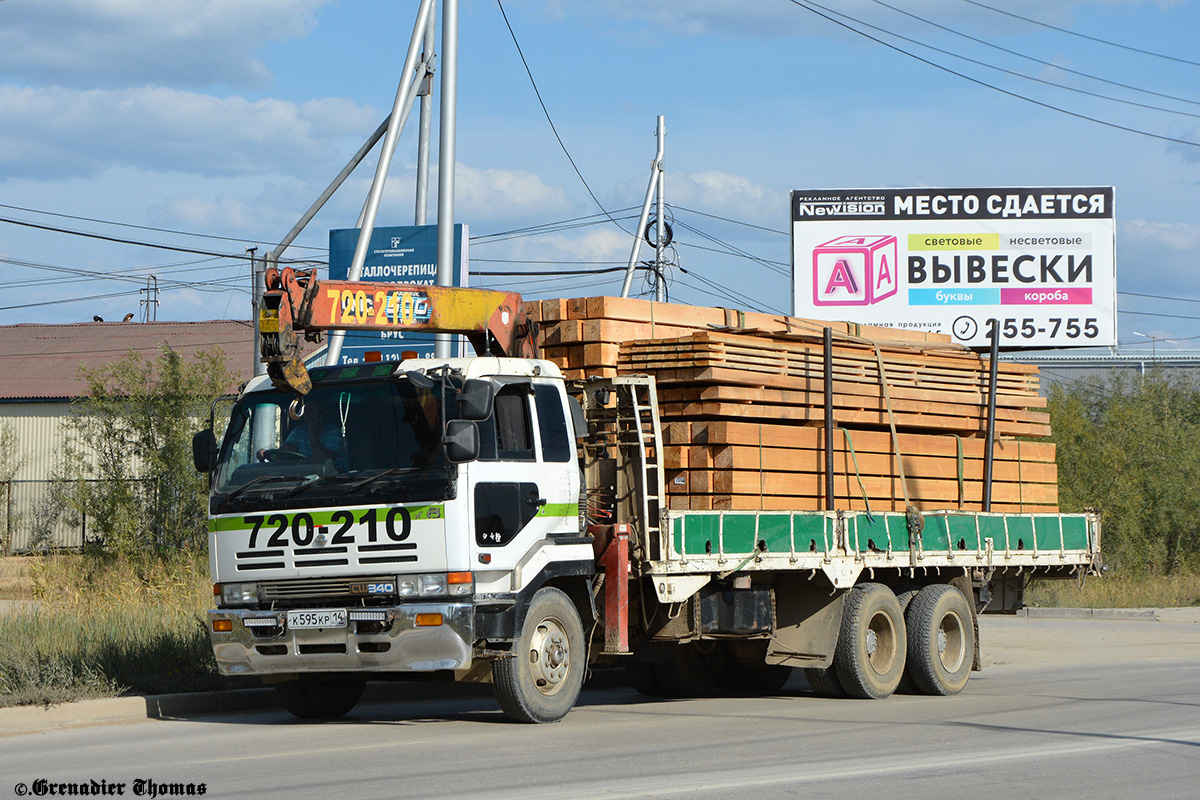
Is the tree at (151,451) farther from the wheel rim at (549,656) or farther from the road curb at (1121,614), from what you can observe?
the road curb at (1121,614)

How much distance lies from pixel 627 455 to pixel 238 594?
3.32 m

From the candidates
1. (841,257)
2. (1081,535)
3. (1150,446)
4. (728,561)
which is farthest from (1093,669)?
(1150,446)

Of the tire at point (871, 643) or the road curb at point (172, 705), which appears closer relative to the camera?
the road curb at point (172, 705)

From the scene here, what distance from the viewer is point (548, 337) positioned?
12.3 m

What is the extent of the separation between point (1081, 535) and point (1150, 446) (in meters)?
18.8

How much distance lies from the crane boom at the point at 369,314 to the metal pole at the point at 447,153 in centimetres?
265

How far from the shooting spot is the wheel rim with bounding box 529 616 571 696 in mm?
10195

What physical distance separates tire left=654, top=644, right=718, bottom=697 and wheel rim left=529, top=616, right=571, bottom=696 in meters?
2.98

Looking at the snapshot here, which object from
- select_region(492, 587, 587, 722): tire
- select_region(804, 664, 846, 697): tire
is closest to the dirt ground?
select_region(804, 664, 846, 697): tire

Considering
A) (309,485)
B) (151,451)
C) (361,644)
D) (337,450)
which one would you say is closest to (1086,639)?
(361,644)

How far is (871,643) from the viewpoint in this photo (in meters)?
12.8

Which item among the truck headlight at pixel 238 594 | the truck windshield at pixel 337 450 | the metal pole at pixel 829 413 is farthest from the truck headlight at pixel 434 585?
the metal pole at pixel 829 413

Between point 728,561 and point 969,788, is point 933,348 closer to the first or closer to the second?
point 728,561

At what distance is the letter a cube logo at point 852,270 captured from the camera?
29406 mm
